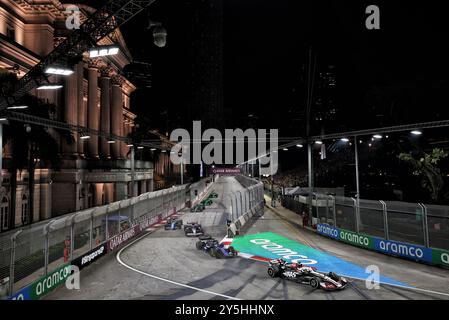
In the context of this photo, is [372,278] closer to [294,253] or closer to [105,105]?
[294,253]

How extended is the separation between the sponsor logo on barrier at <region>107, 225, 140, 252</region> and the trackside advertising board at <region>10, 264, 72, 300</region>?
17.7ft

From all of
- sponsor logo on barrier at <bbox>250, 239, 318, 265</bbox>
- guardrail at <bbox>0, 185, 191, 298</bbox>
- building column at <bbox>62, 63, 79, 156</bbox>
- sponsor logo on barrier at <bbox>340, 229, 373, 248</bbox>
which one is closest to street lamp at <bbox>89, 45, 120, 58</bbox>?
guardrail at <bbox>0, 185, 191, 298</bbox>

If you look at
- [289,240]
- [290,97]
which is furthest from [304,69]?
[289,240]

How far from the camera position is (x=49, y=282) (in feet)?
42.1

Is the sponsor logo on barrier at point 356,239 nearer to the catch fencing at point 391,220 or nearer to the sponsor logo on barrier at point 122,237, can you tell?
the catch fencing at point 391,220

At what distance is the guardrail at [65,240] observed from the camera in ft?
39.3

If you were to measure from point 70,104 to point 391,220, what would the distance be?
115ft

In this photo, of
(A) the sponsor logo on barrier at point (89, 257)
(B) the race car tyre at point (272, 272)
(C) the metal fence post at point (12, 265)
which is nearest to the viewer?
(C) the metal fence post at point (12, 265)

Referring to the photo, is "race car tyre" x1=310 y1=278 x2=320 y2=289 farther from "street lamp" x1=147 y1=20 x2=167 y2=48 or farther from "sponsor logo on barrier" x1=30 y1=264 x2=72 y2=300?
"street lamp" x1=147 y1=20 x2=167 y2=48

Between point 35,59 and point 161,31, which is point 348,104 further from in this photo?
point 161,31

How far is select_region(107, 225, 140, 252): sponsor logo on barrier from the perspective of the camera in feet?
66.0

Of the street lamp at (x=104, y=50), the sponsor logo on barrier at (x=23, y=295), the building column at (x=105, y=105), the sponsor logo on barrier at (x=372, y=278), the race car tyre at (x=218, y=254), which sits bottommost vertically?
the sponsor logo on barrier at (x=372, y=278)

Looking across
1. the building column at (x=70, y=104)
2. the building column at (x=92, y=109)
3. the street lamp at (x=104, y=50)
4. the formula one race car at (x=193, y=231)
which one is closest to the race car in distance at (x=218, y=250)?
the formula one race car at (x=193, y=231)

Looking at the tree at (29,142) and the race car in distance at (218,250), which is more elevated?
the tree at (29,142)
